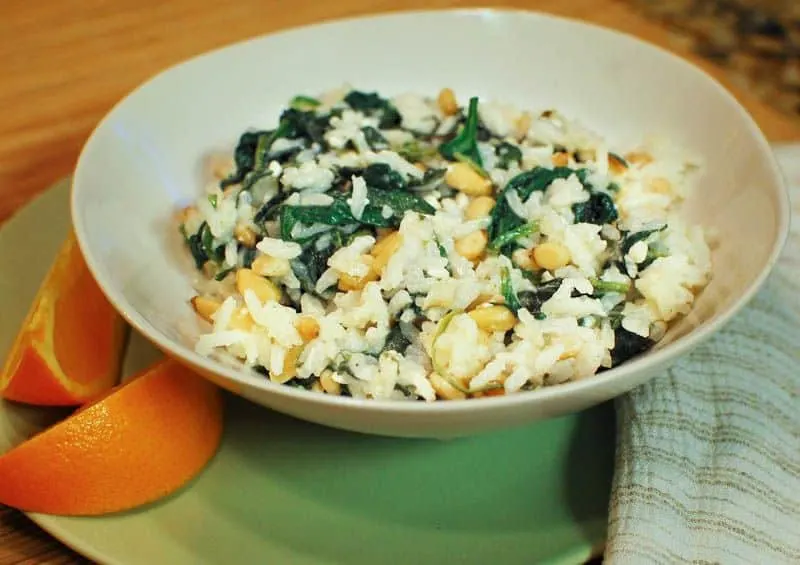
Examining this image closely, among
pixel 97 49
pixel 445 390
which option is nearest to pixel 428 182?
pixel 445 390

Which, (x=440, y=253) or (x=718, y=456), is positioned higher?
(x=440, y=253)

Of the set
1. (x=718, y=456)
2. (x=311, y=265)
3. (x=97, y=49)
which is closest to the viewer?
(x=718, y=456)

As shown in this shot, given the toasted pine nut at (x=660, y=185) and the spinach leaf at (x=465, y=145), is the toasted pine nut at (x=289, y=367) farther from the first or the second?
the toasted pine nut at (x=660, y=185)

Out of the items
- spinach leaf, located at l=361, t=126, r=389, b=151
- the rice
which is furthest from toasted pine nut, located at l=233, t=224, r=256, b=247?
spinach leaf, located at l=361, t=126, r=389, b=151

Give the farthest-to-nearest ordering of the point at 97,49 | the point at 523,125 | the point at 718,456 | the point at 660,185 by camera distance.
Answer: the point at 97,49, the point at 523,125, the point at 660,185, the point at 718,456

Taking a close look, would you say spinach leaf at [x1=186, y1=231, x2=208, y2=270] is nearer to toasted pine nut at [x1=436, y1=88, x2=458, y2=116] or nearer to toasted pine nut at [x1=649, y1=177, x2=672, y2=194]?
toasted pine nut at [x1=436, y1=88, x2=458, y2=116]

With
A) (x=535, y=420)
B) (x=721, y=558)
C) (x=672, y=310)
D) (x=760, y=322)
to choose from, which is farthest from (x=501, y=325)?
(x=760, y=322)

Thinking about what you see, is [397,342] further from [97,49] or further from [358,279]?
[97,49]
